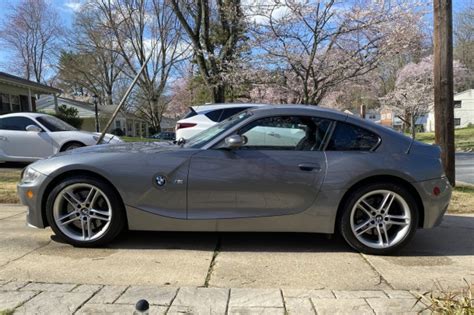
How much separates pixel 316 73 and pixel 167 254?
9.88m

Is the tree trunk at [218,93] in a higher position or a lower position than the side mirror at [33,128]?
higher

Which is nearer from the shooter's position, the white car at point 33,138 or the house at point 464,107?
the white car at point 33,138

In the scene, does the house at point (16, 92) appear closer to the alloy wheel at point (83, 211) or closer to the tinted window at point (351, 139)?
the alloy wheel at point (83, 211)

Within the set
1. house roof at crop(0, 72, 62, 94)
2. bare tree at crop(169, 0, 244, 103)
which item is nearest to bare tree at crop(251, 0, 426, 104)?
bare tree at crop(169, 0, 244, 103)

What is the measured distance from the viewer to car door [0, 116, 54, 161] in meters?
10.8

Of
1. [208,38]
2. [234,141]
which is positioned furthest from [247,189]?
[208,38]

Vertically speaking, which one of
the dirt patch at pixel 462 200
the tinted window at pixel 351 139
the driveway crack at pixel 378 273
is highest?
the tinted window at pixel 351 139

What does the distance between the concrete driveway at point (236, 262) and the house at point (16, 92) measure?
2012 cm

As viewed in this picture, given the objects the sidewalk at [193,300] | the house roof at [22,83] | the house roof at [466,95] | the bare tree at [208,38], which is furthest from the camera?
the house roof at [466,95]

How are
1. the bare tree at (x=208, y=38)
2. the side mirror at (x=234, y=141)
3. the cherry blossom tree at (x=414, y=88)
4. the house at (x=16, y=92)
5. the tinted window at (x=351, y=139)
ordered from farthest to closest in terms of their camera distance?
the cherry blossom tree at (x=414, y=88) < the house at (x=16, y=92) < the bare tree at (x=208, y=38) < the tinted window at (x=351, y=139) < the side mirror at (x=234, y=141)

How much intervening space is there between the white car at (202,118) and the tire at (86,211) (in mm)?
4513

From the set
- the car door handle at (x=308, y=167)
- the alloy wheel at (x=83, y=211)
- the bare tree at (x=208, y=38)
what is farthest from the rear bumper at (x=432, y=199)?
the bare tree at (x=208, y=38)

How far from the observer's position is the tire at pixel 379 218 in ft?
14.3

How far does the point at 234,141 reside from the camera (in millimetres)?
4293
